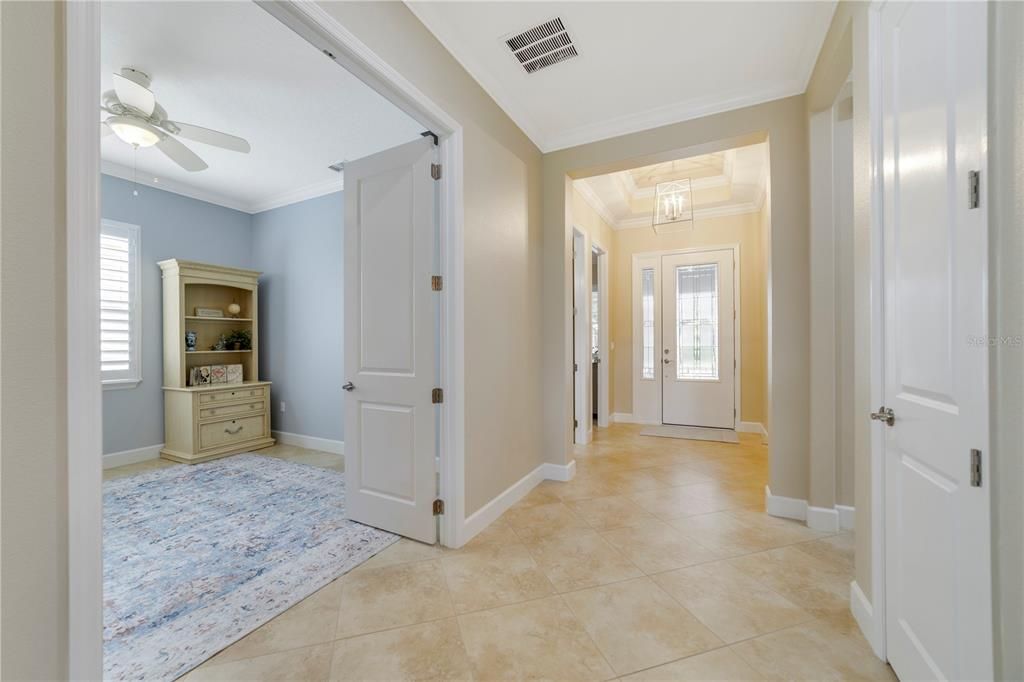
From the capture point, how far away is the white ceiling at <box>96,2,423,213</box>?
221 centimetres

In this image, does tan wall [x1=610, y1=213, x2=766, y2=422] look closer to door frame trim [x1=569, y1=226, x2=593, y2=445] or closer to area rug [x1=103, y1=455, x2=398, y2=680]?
door frame trim [x1=569, y1=226, x2=593, y2=445]

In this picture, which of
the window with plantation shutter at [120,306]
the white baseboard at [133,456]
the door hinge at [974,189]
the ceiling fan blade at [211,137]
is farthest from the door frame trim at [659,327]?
the window with plantation shutter at [120,306]

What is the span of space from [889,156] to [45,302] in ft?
8.12

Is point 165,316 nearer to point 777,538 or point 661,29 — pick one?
point 661,29

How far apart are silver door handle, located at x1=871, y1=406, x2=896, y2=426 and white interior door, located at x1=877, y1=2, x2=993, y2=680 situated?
0.04 feet

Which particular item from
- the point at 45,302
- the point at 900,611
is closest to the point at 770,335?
the point at 900,611

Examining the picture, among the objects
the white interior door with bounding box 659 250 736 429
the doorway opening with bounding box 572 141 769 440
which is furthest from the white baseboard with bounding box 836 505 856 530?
the white interior door with bounding box 659 250 736 429

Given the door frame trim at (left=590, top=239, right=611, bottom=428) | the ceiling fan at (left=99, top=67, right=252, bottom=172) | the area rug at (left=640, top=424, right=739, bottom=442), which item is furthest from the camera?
the door frame trim at (left=590, top=239, right=611, bottom=428)

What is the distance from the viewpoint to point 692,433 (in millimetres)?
4984

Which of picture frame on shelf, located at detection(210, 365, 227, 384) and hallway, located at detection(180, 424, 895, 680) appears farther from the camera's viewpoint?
picture frame on shelf, located at detection(210, 365, 227, 384)

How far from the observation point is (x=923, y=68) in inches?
47.4

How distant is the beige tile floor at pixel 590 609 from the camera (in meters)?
1.44

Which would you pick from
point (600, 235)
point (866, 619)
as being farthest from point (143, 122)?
point (866, 619)

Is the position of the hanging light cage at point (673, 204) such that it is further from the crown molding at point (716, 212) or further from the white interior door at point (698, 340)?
the white interior door at point (698, 340)
